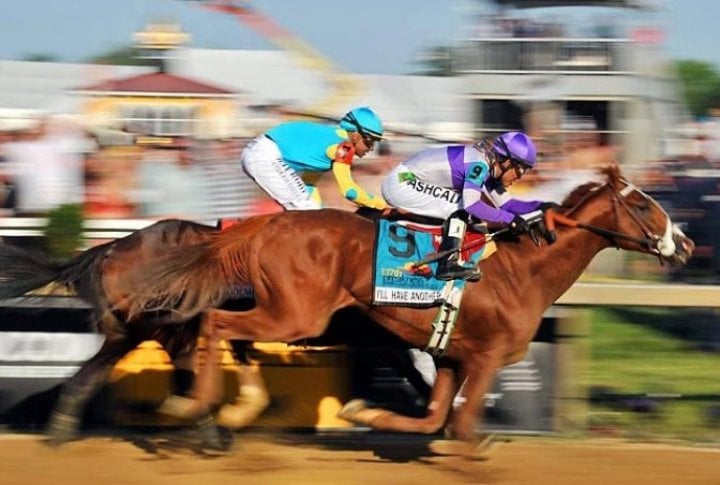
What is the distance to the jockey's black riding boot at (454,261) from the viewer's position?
7.18m

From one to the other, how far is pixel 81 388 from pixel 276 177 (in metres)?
1.64

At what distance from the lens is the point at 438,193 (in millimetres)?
7438

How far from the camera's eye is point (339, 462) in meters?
7.38

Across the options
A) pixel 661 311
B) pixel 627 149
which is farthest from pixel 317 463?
pixel 627 149

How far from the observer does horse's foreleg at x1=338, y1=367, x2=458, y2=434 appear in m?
7.26

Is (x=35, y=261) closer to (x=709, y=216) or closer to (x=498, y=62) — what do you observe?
(x=709, y=216)

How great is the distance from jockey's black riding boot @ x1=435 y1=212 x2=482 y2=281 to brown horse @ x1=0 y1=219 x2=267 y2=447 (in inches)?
49.0

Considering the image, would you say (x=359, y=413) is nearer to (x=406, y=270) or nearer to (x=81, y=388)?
(x=406, y=270)

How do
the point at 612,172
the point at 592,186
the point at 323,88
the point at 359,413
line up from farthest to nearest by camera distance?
1. the point at 323,88
2. the point at 592,186
3. the point at 612,172
4. the point at 359,413

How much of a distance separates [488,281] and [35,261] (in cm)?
255

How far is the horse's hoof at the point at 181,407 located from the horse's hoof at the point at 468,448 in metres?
1.43

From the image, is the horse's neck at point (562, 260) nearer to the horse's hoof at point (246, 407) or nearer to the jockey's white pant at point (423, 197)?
the jockey's white pant at point (423, 197)

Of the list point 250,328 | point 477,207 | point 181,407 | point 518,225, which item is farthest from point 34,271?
point 518,225

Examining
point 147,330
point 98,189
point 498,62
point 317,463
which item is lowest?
point 317,463
